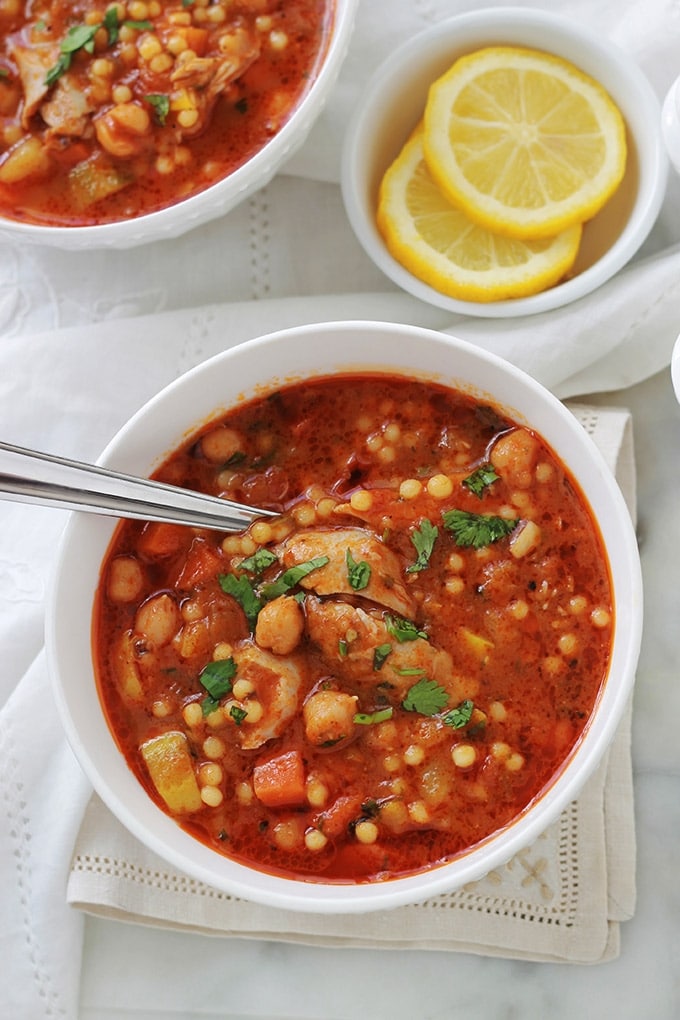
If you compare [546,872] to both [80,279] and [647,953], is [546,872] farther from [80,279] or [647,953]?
[80,279]

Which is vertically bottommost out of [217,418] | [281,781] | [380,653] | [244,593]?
[281,781]

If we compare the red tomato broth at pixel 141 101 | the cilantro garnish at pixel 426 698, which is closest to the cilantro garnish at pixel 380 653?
the cilantro garnish at pixel 426 698

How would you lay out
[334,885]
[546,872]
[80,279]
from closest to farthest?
[334,885] < [546,872] < [80,279]

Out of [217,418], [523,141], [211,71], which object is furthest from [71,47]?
[523,141]

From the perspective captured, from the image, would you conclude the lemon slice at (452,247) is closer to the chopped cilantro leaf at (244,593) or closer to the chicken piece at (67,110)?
the chicken piece at (67,110)

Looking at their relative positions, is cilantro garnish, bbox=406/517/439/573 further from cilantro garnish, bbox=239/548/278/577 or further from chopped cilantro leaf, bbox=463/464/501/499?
cilantro garnish, bbox=239/548/278/577

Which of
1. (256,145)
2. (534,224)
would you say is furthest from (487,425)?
(256,145)

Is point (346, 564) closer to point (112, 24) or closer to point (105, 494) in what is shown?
point (105, 494)

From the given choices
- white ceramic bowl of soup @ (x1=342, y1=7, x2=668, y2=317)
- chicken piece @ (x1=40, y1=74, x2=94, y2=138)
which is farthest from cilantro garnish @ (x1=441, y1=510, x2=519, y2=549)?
chicken piece @ (x1=40, y1=74, x2=94, y2=138)
